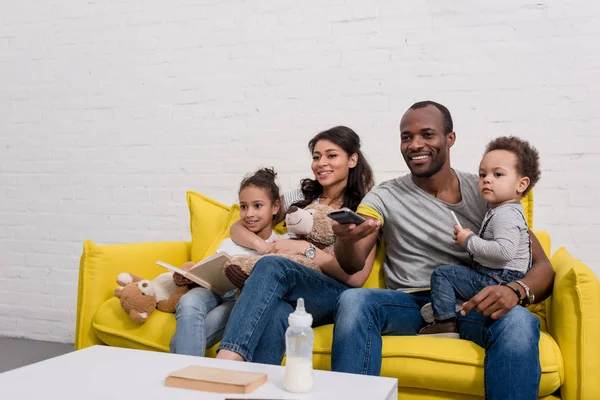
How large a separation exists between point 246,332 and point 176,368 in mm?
410

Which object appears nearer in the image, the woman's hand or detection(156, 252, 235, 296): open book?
detection(156, 252, 235, 296): open book

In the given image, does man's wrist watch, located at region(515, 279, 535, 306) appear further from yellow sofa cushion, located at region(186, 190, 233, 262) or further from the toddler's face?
yellow sofa cushion, located at region(186, 190, 233, 262)

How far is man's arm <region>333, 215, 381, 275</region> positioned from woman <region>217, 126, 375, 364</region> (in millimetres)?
88

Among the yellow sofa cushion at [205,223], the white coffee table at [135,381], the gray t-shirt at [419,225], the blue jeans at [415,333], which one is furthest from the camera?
the yellow sofa cushion at [205,223]

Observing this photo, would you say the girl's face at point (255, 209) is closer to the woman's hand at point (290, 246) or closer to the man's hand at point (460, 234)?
the woman's hand at point (290, 246)

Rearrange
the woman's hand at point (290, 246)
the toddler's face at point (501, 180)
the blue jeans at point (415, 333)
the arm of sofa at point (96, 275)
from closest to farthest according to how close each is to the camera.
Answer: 1. the blue jeans at point (415, 333)
2. the toddler's face at point (501, 180)
3. the woman's hand at point (290, 246)
4. the arm of sofa at point (96, 275)

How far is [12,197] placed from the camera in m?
3.70

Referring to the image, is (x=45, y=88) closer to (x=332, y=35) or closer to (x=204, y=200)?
(x=204, y=200)

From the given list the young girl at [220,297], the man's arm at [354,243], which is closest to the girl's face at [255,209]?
the young girl at [220,297]

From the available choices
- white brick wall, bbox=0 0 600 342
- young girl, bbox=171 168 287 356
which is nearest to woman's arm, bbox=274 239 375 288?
young girl, bbox=171 168 287 356

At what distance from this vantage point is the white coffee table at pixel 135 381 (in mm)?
1275

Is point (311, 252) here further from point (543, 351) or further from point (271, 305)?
point (543, 351)

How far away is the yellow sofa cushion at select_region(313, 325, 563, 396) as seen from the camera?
5.96 feet

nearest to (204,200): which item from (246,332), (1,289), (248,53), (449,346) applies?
(248,53)
